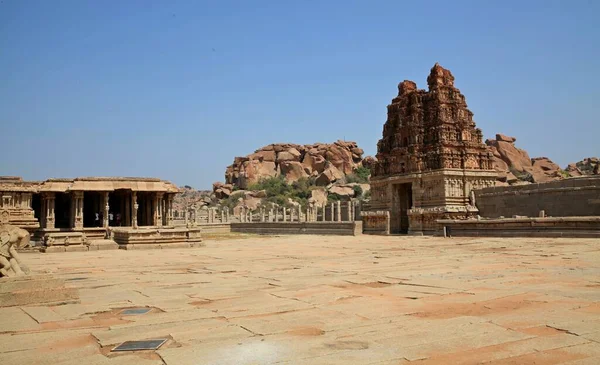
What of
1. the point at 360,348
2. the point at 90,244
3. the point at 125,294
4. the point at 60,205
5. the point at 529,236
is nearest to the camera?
the point at 360,348

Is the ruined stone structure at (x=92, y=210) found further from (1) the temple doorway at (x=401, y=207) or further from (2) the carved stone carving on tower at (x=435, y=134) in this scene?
(2) the carved stone carving on tower at (x=435, y=134)

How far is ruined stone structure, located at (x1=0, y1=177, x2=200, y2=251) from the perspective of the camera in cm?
2380

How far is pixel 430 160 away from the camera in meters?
31.4

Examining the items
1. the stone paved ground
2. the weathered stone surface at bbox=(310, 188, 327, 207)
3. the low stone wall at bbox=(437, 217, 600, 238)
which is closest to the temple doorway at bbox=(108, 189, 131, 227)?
the low stone wall at bbox=(437, 217, 600, 238)

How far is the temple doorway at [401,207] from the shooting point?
34.1 meters

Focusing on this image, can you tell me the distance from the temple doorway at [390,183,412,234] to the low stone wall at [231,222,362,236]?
2320 millimetres

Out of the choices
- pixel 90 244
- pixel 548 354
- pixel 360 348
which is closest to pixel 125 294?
pixel 360 348

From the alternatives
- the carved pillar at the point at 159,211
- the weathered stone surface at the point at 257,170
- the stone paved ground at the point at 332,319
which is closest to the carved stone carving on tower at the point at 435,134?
the carved pillar at the point at 159,211

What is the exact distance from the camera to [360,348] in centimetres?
475

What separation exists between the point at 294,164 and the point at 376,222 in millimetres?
64157

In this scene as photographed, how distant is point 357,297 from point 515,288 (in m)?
2.46

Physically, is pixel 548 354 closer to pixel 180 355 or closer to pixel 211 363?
pixel 211 363

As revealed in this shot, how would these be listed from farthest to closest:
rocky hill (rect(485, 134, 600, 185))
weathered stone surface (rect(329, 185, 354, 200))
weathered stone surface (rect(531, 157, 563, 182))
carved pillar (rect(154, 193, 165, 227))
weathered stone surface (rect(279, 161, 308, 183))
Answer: weathered stone surface (rect(279, 161, 308, 183)), weathered stone surface (rect(329, 185, 354, 200)), weathered stone surface (rect(531, 157, 563, 182)), rocky hill (rect(485, 134, 600, 185)), carved pillar (rect(154, 193, 165, 227))

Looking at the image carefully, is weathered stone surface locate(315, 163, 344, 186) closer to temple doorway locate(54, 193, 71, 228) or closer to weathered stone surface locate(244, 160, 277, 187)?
weathered stone surface locate(244, 160, 277, 187)
